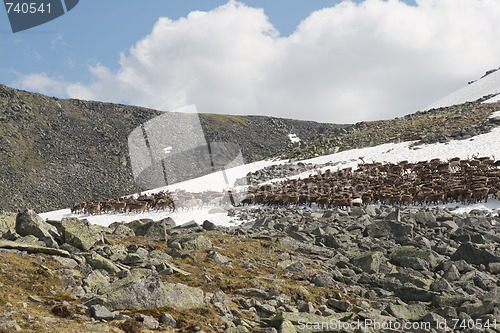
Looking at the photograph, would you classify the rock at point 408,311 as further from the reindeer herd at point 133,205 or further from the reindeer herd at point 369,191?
the reindeer herd at point 133,205

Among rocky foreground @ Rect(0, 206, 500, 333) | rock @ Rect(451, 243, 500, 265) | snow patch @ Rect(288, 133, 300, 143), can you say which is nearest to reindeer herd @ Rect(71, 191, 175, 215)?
rocky foreground @ Rect(0, 206, 500, 333)

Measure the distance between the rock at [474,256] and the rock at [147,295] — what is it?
36.2 feet

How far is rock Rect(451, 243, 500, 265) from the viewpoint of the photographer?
16.7 metres

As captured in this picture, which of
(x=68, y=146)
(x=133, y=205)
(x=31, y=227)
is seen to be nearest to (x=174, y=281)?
(x=31, y=227)

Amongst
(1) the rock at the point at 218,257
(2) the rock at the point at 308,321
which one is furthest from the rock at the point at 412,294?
(1) the rock at the point at 218,257

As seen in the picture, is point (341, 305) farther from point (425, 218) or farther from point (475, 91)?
point (475, 91)

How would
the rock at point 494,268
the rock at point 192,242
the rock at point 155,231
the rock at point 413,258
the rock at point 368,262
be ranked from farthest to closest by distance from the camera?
the rock at point 155,231, the rock at point 494,268, the rock at point 413,258, the rock at point 192,242, the rock at point 368,262

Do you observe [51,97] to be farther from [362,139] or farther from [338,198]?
[338,198]

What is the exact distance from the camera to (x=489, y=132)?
51281 millimetres

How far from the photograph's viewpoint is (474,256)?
1691 centimetres

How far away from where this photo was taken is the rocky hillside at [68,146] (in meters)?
76.1

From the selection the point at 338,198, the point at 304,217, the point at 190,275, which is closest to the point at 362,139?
the point at 338,198

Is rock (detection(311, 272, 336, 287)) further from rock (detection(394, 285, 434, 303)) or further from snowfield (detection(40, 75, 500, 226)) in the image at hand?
snowfield (detection(40, 75, 500, 226))

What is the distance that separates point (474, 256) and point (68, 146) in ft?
283
